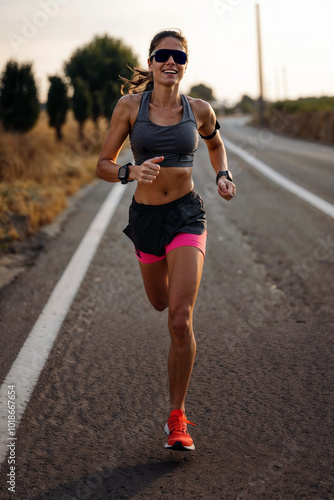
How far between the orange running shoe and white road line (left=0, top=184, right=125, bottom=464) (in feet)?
2.64

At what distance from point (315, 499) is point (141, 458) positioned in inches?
33.1

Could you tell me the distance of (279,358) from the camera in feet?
13.4

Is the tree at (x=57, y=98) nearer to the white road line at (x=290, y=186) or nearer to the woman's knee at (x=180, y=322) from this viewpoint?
the white road line at (x=290, y=186)

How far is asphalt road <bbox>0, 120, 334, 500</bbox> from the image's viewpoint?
2746 mm

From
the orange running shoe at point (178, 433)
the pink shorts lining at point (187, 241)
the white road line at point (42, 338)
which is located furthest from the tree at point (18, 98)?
the orange running shoe at point (178, 433)

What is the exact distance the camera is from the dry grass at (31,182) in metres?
8.42

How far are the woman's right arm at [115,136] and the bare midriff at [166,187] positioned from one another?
20cm

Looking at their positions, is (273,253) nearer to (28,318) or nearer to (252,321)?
(252,321)

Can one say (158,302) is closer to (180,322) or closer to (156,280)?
(156,280)

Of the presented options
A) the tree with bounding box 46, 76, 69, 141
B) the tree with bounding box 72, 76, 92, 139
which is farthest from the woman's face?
the tree with bounding box 72, 76, 92, 139

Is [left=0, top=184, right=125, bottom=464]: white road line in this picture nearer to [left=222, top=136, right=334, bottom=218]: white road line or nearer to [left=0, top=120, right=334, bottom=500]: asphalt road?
[left=0, top=120, right=334, bottom=500]: asphalt road

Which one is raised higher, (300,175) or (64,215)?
(64,215)

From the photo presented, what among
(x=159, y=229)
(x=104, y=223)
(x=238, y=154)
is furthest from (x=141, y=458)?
(x=238, y=154)

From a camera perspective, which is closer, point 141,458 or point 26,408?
point 141,458
